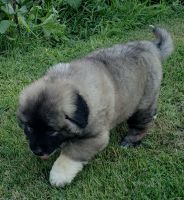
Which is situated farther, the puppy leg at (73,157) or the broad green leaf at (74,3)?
the broad green leaf at (74,3)

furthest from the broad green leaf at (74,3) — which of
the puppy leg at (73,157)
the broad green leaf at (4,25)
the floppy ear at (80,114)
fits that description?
the floppy ear at (80,114)

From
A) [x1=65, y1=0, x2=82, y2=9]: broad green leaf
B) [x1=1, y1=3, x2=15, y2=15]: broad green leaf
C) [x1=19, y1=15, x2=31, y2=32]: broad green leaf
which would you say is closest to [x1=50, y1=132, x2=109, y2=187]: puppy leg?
[x1=19, y1=15, x2=31, y2=32]: broad green leaf

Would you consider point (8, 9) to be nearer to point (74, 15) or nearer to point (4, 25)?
point (4, 25)

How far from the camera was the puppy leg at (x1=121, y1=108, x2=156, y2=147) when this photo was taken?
160 inches

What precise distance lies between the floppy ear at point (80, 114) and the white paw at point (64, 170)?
353 mm

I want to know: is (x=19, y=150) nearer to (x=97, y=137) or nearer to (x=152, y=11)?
(x=97, y=137)

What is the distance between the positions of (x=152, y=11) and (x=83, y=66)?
3.39 m

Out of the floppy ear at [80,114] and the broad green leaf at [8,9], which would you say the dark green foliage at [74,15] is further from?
the floppy ear at [80,114]

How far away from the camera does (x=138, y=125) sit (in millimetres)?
4074

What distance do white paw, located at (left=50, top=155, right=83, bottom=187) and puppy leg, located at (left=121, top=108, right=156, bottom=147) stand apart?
2.22 ft

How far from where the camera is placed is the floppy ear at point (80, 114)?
320 centimetres

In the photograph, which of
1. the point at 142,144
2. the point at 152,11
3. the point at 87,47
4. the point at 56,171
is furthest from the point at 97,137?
the point at 152,11

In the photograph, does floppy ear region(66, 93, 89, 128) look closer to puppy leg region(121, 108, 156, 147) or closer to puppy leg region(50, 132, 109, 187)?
puppy leg region(50, 132, 109, 187)

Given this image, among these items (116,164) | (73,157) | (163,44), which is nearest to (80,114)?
(73,157)
